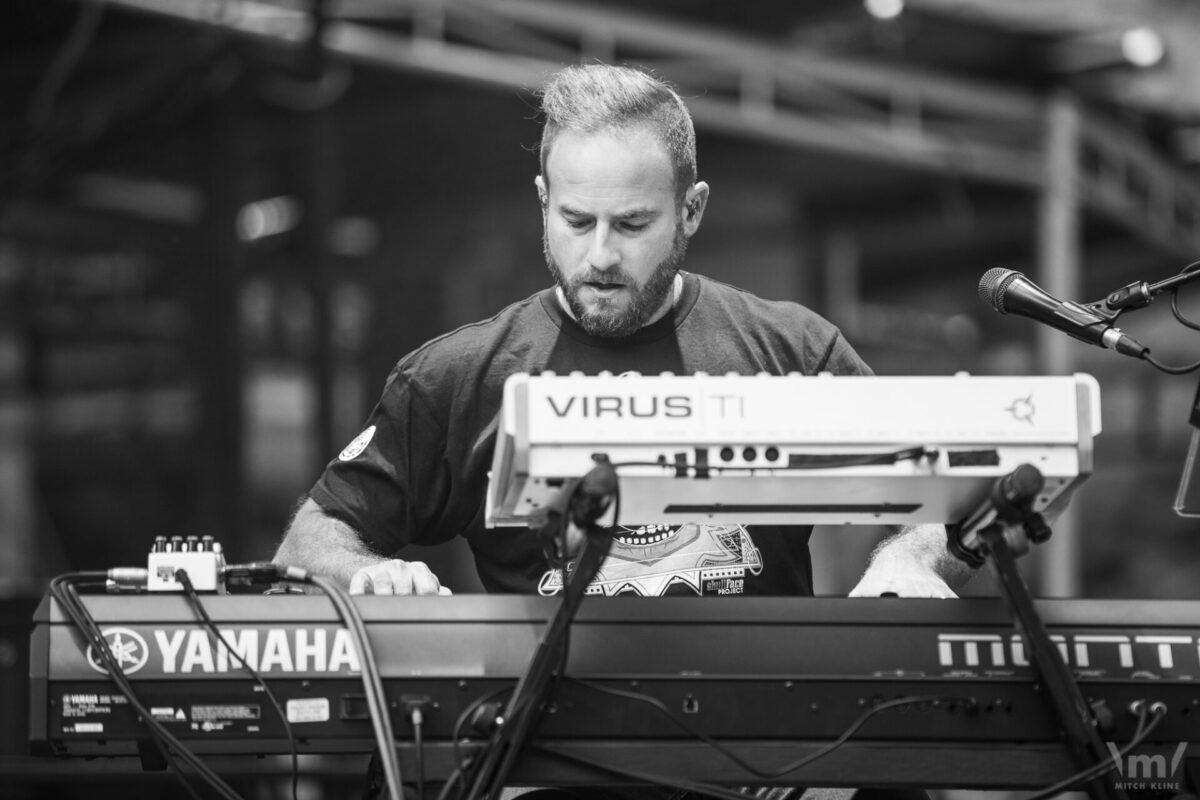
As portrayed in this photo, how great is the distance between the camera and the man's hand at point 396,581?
1.87m

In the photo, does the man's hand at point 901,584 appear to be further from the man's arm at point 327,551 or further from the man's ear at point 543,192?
the man's ear at point 543,192

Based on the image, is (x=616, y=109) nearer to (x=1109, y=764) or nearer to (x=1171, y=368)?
(x=1171, y=368)

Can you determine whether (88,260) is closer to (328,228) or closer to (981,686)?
(328,228)

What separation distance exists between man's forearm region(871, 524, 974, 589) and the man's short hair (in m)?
0.66

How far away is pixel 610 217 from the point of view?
2.22m

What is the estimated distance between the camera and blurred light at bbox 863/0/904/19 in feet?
21.2

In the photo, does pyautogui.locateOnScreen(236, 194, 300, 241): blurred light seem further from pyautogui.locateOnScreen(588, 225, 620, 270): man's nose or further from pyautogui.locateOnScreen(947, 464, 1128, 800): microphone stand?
pyautogui.locateOnScreen(947, 464, 1128, 800): microphone stand

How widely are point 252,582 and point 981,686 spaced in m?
0.92

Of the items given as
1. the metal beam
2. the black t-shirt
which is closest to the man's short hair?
the black t-shirt

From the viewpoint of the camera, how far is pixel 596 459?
62.3 inches

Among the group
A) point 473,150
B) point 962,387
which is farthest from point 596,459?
point 473,150

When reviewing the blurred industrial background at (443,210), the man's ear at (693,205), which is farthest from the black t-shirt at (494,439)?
the blurred industrial background at (443,210)

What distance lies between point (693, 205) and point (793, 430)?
0.96 metres

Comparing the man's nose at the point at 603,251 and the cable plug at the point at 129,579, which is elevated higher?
the man's nose at the point at 603,251
